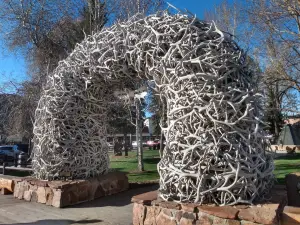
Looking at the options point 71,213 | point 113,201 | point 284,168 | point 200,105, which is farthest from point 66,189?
point 284,168

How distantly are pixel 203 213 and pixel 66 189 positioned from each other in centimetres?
366

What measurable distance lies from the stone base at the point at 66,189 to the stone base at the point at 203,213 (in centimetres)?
248

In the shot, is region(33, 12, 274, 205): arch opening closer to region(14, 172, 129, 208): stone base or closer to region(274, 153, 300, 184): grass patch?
region(14, 172, 129, 208): stone base

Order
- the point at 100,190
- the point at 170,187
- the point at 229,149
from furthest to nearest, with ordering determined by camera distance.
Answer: the point at 100,190
the point at 170,187
the point at 229,149

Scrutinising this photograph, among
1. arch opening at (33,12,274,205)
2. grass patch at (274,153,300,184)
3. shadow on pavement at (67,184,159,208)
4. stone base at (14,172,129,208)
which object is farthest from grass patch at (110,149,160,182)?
arch opening at (33,12,274,205)

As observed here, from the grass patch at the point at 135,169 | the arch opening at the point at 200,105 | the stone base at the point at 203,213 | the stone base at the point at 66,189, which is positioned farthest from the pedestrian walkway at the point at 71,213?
the grass patch at the point at 135,169

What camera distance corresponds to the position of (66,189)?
6895mm

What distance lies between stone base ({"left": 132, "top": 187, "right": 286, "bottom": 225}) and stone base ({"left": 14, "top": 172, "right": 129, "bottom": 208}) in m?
2.48

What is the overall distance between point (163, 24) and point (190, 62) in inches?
39.3

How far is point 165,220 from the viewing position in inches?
178

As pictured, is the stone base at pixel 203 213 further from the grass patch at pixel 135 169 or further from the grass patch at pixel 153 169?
the grass patch at pixel 135 169

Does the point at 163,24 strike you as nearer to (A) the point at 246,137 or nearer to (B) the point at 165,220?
(A) the point at 246,137

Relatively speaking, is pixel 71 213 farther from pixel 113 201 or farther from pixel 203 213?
pixel 203 213

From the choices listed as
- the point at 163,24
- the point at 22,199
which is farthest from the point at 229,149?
the point at 22,199
